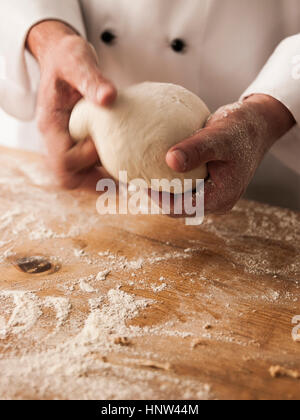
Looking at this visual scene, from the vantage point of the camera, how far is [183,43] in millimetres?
1274

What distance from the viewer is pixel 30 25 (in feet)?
3.99

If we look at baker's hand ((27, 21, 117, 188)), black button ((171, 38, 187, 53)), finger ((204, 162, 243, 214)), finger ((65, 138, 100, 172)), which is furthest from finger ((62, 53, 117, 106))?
black button ((171, 38, 187, 53))

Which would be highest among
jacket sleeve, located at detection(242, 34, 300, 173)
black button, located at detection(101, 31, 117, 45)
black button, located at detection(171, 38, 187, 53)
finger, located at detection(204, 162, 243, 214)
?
black button, located at detection(101, 31, 117, 45)

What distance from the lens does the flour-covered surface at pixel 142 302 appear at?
0.70 meters

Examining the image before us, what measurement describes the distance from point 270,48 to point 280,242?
580mm

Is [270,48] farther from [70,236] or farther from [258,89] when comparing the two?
[70,236]

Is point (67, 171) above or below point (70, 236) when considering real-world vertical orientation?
above

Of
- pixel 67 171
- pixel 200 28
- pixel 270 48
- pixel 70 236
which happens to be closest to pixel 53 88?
pixel 67 171

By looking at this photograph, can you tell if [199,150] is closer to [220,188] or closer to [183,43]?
[220,188]

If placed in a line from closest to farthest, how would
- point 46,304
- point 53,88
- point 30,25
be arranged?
point 46,304 < point 53,88 < point 30,25

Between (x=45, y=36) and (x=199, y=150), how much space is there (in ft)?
2.02

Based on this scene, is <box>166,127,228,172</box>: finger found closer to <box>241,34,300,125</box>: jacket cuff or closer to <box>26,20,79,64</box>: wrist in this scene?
<box>241,34,300,125</box>: jacket cuff

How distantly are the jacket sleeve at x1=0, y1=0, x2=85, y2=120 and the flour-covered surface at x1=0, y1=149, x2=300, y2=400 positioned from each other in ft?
1.09

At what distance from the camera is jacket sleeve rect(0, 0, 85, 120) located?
4.03 ft
